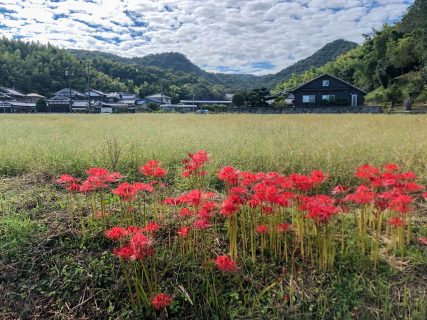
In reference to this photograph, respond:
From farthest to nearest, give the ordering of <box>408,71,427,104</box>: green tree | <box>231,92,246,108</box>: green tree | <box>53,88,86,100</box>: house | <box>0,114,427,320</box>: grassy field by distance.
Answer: <box>53,88,86,100</box>: house < <box>231,92,246,108</box>: green tree < <box>408,71,427,104</box>: green tree < <box>0,114,427,320</box>: grassy field

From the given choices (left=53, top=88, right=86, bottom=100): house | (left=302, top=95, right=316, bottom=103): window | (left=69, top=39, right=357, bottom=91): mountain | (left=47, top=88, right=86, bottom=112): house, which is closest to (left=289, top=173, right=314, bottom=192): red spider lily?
(left=302, top=95, right=316, bottom=103): window

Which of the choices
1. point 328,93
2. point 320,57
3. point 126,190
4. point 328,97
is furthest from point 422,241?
point 320,57

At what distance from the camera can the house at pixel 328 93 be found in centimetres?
3114

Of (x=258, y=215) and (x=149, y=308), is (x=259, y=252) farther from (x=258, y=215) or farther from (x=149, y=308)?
(x=149, y=308)

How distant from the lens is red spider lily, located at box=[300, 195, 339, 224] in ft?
5.62

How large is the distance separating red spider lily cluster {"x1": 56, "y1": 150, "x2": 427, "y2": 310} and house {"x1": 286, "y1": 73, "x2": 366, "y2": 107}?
102ft

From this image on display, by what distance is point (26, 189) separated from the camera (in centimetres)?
322

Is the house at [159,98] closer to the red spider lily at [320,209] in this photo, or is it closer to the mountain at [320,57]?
the mountain at [320,57]

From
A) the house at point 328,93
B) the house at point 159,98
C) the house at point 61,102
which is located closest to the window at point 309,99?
the house at point 328,93

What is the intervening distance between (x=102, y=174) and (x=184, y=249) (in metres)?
0.83

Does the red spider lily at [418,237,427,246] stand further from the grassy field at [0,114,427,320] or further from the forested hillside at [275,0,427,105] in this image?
the forested hillside at [275,0,427,105]

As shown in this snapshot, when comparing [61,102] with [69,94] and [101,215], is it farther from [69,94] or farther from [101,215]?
[101,215]

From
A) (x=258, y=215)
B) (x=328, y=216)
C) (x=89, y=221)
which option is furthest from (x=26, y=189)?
(x=328, y=216)

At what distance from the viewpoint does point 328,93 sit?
3192cm
